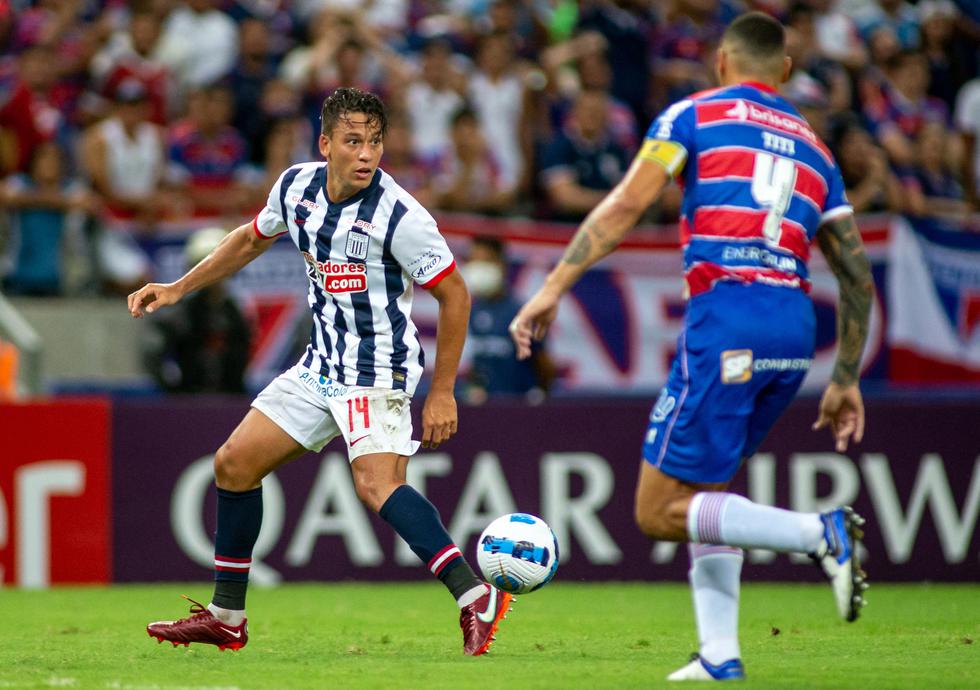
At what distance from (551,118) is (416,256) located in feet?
26.8

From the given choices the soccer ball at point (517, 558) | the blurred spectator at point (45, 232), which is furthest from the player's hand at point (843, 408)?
the blurred spectator at point (45, 232)

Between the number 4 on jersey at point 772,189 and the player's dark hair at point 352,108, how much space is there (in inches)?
69.8

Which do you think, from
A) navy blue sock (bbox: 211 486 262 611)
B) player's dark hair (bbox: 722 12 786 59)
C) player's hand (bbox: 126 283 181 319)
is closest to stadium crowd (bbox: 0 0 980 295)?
player's hand (bbox: 126 283 181 319)

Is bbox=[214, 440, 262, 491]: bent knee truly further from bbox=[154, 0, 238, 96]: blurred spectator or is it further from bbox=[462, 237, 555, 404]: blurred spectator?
bbox=[154, 0, 238, 96]: blurred spectator

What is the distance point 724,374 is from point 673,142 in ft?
2.81

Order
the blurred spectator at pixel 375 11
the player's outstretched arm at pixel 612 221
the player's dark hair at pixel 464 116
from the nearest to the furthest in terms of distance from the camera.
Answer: the player's outstretched arm at pixel 612 221, the player's dark hair at pixel 464 116, the blurred spectator at pixel 375 11

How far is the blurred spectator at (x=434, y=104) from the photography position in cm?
1433

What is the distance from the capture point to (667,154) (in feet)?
18.7

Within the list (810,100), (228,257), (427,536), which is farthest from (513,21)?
(427,536)

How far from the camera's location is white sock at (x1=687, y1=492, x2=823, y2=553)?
17.6 ft

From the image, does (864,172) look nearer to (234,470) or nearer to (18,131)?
(18,131)

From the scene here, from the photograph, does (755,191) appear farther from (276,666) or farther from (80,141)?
(80,141)

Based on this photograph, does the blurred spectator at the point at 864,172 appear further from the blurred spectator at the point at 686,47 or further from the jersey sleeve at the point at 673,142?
the jersey sleeve at the point at 673,142

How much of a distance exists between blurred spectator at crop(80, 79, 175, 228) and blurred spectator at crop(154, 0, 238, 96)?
139 cm
